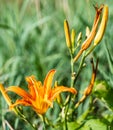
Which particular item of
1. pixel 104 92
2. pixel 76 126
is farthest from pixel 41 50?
pixel 76 126

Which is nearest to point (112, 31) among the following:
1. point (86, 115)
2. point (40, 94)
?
point (86, 115)

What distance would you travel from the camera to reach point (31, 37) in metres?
3.69

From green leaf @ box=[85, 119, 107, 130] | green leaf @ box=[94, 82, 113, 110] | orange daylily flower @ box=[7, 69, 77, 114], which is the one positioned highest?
orange daylily flower @ box=[7, 69, 77, 114]

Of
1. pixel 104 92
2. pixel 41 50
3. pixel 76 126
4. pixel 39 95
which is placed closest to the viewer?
pixel 39 95

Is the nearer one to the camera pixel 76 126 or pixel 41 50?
pixel 76 126

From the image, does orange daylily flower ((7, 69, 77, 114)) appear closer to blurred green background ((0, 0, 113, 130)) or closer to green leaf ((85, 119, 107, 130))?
green leaf ((85, 119, 107, 130))

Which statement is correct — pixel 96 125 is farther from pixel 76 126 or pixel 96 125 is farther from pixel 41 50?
pixel 41 50

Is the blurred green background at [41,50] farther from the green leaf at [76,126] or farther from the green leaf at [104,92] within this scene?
the green leaf at [76,126]

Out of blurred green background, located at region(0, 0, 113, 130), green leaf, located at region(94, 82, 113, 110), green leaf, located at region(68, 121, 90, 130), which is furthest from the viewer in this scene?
blurred green background, located at region(0, 0, 113, 130)

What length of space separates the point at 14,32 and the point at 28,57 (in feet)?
0.90

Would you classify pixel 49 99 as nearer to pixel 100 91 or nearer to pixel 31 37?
pixel 100 91

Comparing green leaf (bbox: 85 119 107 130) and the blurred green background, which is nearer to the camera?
green leaf (bbox: 85 119 107 130)

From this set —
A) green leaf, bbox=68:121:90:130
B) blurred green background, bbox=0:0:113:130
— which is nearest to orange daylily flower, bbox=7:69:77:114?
green leaf, bbox=68:121:90:130

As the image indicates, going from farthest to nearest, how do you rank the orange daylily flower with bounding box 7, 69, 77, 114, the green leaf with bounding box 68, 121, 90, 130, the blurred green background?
the blurred green background
the green leaf with bounding box 68, 121, 90, 130
the orange daylily flower with bounding box 7, 69, 77, 114
